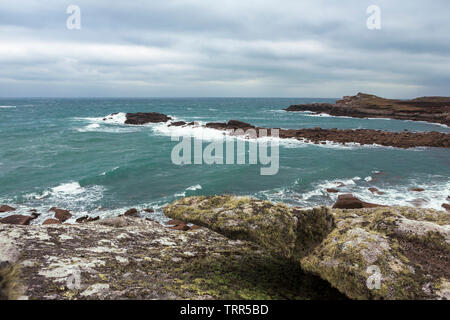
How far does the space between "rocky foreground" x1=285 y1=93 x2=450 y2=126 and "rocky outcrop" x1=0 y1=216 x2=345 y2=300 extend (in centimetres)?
8522

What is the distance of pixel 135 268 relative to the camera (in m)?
4.58

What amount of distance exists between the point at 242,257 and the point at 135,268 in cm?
218

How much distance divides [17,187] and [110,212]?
10.2 m

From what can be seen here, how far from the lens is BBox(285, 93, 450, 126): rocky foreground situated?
260ft

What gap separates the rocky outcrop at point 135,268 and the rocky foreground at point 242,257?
0.02 meters

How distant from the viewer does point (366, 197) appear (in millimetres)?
19984

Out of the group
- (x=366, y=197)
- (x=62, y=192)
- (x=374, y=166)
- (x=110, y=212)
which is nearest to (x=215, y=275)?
(x=110, y=212)

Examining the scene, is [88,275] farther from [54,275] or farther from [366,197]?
[366,197]

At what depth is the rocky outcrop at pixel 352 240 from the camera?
363 centimetres

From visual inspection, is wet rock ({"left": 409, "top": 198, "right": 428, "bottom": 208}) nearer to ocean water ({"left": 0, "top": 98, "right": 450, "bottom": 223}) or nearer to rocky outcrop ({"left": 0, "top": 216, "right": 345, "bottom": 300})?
ocean water ({"left": 0, "top": 98, "right": 450, "bottom": 223})

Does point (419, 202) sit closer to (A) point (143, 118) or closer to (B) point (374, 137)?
(B) point (374, 137)

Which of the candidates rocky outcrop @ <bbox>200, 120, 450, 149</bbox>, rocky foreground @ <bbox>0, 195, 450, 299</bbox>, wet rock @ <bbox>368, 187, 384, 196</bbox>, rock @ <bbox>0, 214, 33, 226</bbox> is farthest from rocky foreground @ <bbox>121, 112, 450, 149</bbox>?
rocky foreground @ <bbox>0, 195, 450, 299</bbox>

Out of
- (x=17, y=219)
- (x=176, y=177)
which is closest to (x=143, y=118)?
(x=176, y=177)

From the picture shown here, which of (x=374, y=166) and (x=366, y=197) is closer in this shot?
(x=366, y=197)
